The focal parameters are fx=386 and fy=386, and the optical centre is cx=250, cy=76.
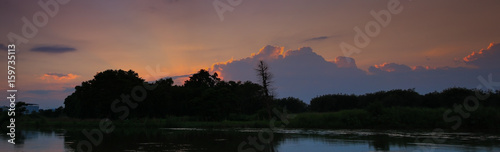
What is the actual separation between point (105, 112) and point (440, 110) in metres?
56.9

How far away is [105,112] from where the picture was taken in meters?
72.1

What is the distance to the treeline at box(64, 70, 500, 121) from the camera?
205 feet

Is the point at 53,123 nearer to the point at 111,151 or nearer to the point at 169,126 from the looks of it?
the point at 169,126

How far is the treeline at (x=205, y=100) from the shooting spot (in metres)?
62.5

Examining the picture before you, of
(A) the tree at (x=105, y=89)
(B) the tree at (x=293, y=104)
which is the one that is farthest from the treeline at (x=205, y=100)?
(B) the tree at (x=293, y=104)

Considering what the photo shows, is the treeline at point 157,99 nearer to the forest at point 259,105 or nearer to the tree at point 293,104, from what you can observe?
the forest at point 259,105

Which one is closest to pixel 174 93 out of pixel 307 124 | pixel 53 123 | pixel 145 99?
pixel 145 99

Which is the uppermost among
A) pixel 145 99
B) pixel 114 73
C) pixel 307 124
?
pixel 114 73

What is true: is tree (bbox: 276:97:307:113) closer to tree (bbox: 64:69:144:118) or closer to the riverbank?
tree (bbox: 64:69:144:118)

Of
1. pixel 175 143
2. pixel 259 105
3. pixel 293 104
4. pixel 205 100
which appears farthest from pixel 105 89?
pixel 293 104

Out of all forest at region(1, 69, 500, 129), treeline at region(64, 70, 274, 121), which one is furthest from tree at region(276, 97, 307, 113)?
treeline at region(64, 70, 274, 121)

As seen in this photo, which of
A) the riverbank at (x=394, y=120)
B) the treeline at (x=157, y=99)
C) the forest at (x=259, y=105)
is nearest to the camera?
the riverbank at (x=394, y=120)

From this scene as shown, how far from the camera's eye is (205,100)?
6369 cm

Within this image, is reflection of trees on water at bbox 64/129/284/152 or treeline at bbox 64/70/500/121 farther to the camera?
treeline at bbox 64/70/500/121
